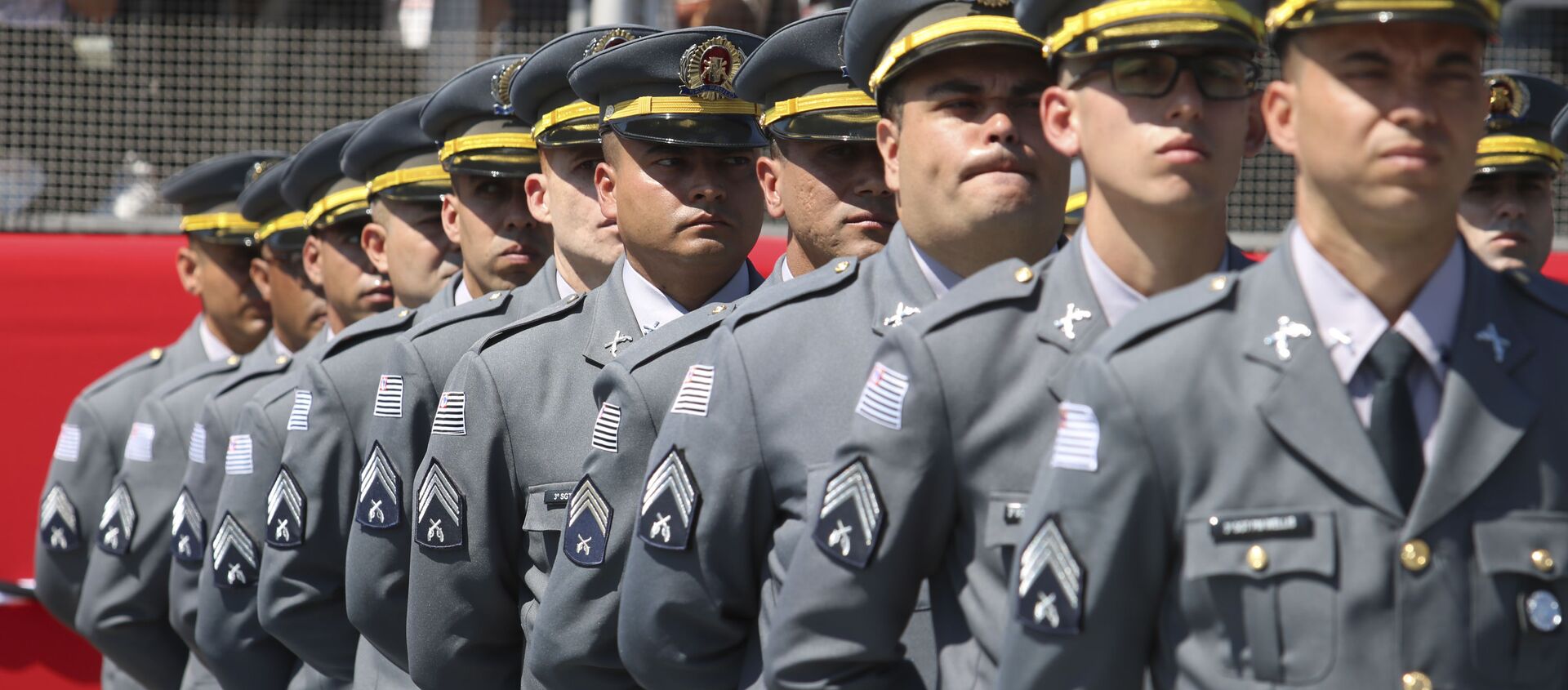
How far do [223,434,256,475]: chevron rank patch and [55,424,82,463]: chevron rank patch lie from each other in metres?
1.48

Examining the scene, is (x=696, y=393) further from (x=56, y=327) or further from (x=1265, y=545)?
(x=56, y=327)

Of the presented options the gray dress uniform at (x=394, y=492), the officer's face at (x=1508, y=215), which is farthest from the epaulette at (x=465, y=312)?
the officer's face at (x=1508, y=215)

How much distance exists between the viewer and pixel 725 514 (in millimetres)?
3074

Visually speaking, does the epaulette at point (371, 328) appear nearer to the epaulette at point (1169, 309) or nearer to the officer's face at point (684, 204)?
the officer's face at point (684, 204)

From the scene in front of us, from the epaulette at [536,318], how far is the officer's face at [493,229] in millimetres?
776

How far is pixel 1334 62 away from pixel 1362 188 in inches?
5.8

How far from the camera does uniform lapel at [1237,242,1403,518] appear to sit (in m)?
2.15

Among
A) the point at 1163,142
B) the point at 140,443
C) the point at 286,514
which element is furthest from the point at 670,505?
the point at 140,443

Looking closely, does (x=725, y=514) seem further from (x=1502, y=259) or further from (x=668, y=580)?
(x=1502, y=259)

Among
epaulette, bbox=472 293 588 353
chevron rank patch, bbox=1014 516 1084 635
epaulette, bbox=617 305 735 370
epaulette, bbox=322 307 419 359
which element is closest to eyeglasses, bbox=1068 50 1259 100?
chevron rank patch, bbox=1014 516 1084 635

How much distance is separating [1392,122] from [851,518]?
0.88m

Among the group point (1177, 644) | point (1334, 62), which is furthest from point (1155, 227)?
point (1177, 644)

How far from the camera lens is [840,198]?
393 centimetres

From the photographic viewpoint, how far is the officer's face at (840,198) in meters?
3.91
